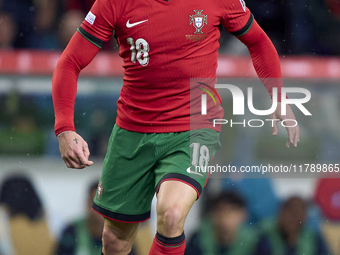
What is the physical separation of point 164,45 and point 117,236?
0.84 meters

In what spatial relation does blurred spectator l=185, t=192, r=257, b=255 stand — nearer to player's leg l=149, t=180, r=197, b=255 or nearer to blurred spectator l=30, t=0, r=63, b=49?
player's leg l=149, t=180, r=197, b=255

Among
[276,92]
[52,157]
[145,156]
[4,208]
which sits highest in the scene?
[276,92]

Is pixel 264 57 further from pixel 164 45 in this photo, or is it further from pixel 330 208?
pixel 330 208

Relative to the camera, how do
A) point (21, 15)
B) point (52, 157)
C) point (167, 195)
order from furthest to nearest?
point (21, 15) < point (52, 157) < point (167, 195)

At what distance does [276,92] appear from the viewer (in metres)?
2.20

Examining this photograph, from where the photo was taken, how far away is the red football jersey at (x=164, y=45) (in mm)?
1971

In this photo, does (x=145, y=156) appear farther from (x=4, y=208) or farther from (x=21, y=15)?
(x=21, y=15)

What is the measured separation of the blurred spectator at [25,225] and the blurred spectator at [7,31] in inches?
43.8

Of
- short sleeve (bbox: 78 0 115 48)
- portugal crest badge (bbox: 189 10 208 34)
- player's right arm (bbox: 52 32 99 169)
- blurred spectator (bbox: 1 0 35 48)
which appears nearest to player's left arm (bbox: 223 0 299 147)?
portugal crest badge (bbox: 189 10 208 34)

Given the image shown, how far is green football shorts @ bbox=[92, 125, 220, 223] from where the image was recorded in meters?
1.90

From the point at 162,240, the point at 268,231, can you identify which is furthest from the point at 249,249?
the point at 162,240

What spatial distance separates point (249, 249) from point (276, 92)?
128cm

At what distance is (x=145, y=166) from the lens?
203 centimetres

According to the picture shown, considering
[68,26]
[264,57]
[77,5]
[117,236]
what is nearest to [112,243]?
[117,236]
